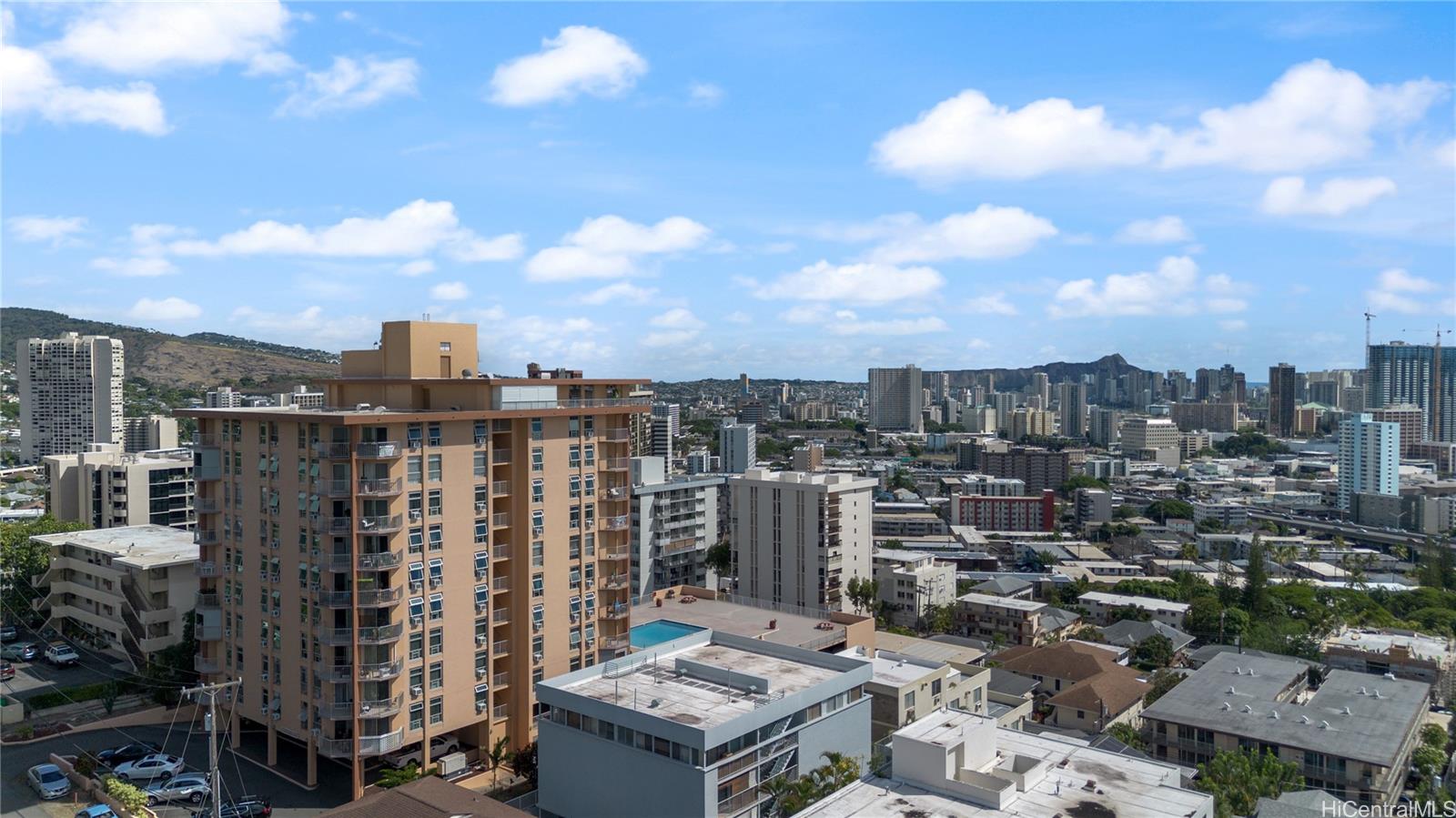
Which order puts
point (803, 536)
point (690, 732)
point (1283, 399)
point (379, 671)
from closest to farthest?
point (690, 732), point (379, 671), point (803, 536), point (1283, 399)

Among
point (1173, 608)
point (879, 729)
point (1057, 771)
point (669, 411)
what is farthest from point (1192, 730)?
point (669, 411)

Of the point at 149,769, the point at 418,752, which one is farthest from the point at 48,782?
the point at 418,752

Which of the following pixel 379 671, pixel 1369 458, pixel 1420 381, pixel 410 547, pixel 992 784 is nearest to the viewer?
pixel 992 784

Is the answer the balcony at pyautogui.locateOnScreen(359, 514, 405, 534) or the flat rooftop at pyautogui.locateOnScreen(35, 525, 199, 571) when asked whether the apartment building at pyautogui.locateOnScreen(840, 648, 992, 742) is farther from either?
the flat rooftop at pyautogui.locateOnScreen(35, 525, 199, 571)

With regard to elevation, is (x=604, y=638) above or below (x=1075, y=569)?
above

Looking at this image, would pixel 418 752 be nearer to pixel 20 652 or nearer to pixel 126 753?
pixel 126 753

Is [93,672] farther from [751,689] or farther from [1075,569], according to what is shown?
[1075,569]
